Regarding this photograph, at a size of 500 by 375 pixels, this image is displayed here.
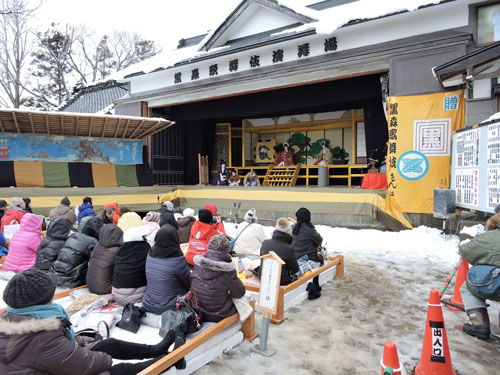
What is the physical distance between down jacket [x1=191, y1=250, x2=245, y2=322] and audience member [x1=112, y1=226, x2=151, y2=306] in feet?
2.30

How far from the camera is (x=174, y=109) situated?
13.9 meters

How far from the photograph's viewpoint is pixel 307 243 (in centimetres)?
480

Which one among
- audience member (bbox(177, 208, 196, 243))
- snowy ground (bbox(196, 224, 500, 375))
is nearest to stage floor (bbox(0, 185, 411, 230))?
snowy ground (bbox(196, 224, 500, 375))

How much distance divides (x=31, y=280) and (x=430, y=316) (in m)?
2.61

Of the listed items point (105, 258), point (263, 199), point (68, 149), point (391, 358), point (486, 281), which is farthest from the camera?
point (68, 149)

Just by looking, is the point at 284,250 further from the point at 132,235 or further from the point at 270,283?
the point at 132,235

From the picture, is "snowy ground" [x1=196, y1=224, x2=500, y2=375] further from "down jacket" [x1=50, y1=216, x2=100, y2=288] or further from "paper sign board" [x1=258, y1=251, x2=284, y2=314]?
"down jacket" [x1=50, y1=216, x2=100, y2=288]

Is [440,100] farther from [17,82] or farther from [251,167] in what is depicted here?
[17,82]

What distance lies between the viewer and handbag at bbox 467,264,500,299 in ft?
9.81

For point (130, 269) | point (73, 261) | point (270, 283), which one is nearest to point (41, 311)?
point (130, 269)

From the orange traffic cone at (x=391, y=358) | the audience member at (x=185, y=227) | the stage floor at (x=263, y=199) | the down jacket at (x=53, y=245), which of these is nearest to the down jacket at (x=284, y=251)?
the orange traffic cone at (x=391, y=358)

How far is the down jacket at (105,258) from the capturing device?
3.62 metres

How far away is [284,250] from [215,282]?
121cm

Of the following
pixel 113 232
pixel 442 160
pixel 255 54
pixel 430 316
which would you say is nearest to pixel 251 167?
pixel 255 54
